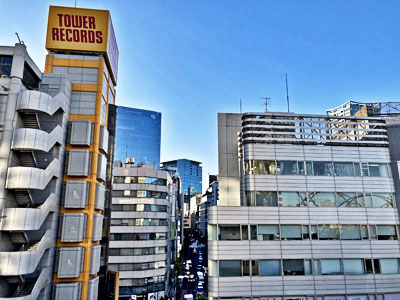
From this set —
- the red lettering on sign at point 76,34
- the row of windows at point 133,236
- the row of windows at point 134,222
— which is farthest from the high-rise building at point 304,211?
the row of windows at point 133,236

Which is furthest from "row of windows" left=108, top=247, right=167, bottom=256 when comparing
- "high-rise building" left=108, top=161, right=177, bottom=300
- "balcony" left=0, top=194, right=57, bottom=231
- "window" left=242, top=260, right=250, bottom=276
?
"balcony" left=0, top=194, right=57, bottom=231

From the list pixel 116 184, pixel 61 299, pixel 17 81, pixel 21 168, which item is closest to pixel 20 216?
pixel 21 168

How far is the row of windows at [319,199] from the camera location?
30.5 meters

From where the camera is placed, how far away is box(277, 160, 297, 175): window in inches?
1240

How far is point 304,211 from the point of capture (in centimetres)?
3052

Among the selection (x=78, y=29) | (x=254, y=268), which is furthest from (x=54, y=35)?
(x=254, y=268)

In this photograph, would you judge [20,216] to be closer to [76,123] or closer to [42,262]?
[42,262]

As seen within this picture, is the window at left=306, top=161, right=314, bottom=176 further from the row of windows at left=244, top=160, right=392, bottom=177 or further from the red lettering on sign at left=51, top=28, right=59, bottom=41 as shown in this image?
the red lettering on sign at left=51, top=28, right=59, bottom=41

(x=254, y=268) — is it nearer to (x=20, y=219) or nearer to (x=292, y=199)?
(x=292, y=199)

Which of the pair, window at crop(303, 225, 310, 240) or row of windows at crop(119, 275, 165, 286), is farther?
row of windows at crop(119, 275, 165, 286)

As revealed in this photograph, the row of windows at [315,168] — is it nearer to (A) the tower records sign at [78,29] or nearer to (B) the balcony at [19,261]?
(A) the tower records sign at [78,29]

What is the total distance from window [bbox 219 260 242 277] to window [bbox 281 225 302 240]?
578cm

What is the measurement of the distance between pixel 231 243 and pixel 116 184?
36.7 meters

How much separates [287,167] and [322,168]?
421 cm
